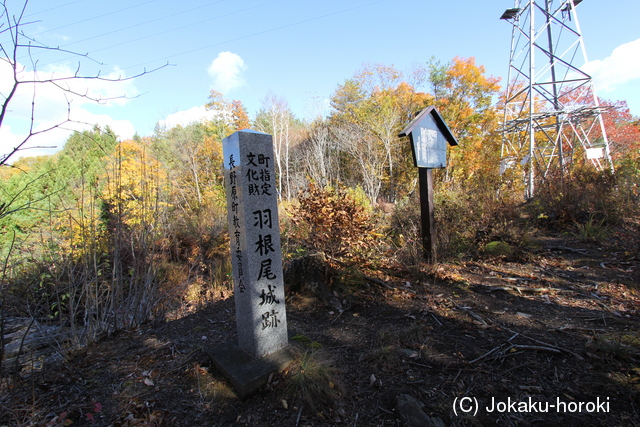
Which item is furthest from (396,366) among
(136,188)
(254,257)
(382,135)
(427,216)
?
(382,135)

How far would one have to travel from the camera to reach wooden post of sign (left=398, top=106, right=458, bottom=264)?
14.4 ft

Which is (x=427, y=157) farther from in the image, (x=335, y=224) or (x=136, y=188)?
(x=136, y=188)

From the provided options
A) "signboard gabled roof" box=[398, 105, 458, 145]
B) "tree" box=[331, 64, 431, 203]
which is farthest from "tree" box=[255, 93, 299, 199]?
"signboard gabled roof" box=[398, 105, 458, 145]

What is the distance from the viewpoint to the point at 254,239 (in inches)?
89.2

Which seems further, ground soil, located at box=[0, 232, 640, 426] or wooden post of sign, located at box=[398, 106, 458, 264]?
wooden post of sign, located at box=[398, 106, 458, 264]

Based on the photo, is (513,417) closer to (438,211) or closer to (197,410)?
(197,410)

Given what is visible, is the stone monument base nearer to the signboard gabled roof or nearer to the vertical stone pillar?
the vertical stone pillar

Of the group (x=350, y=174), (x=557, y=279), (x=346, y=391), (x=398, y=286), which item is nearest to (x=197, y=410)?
(x=346, y=391)

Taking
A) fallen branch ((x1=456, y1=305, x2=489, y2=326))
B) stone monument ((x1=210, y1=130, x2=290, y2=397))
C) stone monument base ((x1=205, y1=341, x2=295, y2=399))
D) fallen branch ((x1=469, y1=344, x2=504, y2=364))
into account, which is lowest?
fallen branch ((x1=469, y1=344, x2=504, y2=364))

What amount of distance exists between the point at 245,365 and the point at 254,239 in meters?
0.99

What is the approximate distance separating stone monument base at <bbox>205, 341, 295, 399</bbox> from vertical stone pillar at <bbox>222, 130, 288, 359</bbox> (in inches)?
2.5

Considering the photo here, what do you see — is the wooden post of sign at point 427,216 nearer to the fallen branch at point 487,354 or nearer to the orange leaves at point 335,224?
the orange leaves at point 335,224

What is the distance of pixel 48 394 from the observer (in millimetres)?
2100

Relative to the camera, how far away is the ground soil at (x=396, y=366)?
6.12 feet
